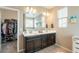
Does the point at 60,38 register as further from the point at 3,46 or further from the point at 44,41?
the point at 3,46

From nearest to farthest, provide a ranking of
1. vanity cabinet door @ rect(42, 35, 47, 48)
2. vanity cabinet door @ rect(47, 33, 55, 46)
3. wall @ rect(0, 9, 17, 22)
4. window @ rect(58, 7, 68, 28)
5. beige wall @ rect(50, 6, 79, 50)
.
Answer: wall @ rect(0, 9, 17, 22)
beige wall @ rect(50, 6, 79, 50)
window @ rect(58, 7, 68, 28)
vanity cabinet door @ rect(42, 35, 47, 48)
vanity cabinet door @ rect(47, 33, 55, 46)

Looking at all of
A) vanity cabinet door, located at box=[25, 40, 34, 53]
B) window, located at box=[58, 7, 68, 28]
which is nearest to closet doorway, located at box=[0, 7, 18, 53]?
vanity cabinet door, located at box=[25, 40, 34, 53]

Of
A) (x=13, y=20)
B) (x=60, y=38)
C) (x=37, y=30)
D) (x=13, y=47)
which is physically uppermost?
(x=13, y=20)

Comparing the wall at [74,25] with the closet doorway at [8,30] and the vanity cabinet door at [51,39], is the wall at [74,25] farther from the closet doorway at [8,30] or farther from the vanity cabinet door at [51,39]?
the closet doorway at [8,30]

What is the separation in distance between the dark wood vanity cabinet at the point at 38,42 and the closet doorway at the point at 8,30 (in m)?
0.64

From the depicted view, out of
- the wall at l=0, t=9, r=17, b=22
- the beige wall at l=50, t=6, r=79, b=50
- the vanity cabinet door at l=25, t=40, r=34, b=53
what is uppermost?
the wall at l=0, t=9, r=17, b=22

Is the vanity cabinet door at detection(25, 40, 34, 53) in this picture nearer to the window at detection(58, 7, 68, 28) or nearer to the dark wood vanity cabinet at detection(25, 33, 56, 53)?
the dark wood vanity cabinet at detection(25, 33, 56, 53)

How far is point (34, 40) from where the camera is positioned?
13.3 ft

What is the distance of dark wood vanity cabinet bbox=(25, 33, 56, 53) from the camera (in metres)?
3.85

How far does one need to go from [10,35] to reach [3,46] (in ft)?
1.89

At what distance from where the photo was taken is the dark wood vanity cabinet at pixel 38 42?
152 inches

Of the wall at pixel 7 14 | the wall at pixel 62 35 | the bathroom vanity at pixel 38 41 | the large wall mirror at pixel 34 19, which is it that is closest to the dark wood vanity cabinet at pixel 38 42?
the bathroom vanity at pixel 38 41
